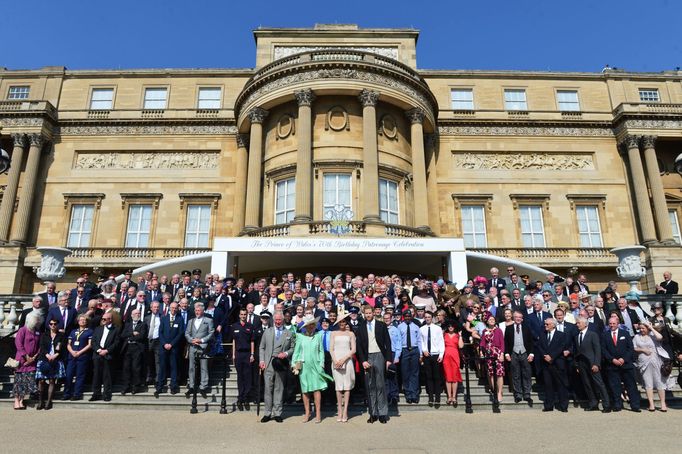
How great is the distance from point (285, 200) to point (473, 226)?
10.9 metres

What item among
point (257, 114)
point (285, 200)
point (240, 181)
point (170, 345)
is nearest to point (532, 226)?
point (285, 200)

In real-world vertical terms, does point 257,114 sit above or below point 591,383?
above

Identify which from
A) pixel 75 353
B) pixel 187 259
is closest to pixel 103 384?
pixel 75 353

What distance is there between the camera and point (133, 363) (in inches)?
373

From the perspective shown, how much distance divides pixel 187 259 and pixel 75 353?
9856mm

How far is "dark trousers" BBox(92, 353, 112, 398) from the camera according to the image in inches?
357

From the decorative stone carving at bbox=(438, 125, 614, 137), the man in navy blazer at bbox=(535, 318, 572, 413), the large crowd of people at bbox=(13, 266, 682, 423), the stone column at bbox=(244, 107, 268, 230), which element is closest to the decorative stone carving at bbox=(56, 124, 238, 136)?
the stone column at bbox=(244, 107, 268, 230)

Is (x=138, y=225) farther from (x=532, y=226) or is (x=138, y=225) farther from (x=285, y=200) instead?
(x=532, y=226)

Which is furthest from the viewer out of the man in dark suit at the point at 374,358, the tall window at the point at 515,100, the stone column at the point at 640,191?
the tall window at the point at 515,100

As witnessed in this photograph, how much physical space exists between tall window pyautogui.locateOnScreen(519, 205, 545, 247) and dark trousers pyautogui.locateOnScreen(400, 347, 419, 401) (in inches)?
766

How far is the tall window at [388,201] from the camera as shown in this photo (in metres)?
23.0

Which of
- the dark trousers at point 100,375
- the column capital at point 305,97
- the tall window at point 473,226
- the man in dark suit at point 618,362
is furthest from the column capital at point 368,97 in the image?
the dark trousers at point 100,375

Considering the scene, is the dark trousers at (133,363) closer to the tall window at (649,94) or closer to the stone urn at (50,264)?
the stone urn at (50,264)

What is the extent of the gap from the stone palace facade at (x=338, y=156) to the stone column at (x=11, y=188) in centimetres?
11
